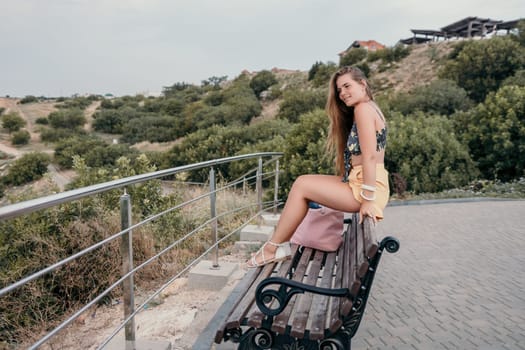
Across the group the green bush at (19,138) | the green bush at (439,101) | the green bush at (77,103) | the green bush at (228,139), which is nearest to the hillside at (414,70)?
the green bush at (439,101)

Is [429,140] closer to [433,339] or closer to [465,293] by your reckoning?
[465,293]

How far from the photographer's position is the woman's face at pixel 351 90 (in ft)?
9.63

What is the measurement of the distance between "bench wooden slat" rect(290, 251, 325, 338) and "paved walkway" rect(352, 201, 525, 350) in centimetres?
64

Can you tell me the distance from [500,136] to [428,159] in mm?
2042

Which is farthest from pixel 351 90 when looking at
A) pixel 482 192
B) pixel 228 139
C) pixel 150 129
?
pixel 150 129

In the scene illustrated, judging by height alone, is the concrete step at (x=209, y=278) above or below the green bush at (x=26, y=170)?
above

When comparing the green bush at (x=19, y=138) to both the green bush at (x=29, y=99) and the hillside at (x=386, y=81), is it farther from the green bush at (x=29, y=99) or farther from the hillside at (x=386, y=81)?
the green bush at (x=29, y=99)

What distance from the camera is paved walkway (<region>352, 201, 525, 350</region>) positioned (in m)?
3.07

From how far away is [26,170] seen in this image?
2920 centimetres

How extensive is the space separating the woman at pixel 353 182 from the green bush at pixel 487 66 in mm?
28929

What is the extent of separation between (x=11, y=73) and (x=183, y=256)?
32148 mm

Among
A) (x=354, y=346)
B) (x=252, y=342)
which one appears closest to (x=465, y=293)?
(x=354, y=346)

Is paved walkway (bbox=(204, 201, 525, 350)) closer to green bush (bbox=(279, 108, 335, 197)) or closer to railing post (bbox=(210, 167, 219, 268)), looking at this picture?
railing post (bbox=(210, 167, 219, 268))

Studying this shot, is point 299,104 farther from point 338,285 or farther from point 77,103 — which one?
point 77,103
